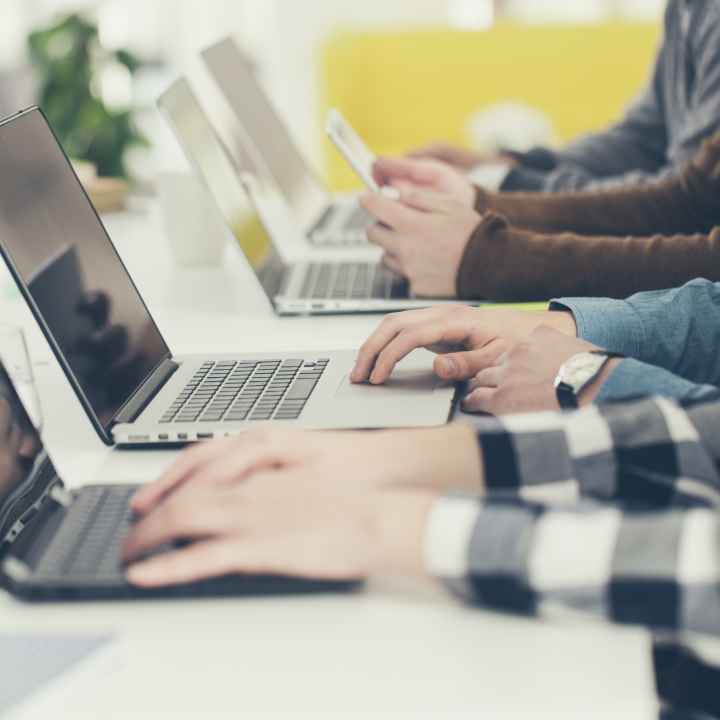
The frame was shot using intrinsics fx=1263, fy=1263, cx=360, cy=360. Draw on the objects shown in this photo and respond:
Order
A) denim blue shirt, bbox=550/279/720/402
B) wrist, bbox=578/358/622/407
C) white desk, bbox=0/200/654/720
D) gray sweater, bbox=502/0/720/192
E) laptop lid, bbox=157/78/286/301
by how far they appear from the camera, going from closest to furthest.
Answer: white desk, bbox=0/200/654/720
wrist, bbox=578/358/622/407
denim blue shirt, bbox=550/279/720/402
laptop lid, bbox=157/78/286/301
gray sweater, bbox=502/0/720/192

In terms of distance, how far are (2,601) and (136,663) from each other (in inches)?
4.7

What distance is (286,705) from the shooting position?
2.05ft

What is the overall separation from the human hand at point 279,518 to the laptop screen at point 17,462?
92 mm

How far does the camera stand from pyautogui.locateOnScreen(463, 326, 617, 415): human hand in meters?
0.98

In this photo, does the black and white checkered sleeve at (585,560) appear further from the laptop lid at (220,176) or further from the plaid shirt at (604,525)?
the laptop lid at (220,176)

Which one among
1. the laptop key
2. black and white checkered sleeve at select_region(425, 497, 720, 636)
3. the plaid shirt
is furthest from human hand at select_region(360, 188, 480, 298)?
black and white checkered sleeve at select_region(425, 497, 720, 636)

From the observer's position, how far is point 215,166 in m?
1.58

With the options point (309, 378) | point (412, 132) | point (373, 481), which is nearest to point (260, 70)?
point (412, 132)

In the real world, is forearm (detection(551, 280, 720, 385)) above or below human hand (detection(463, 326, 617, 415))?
below

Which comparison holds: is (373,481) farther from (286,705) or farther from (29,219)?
(29,219)

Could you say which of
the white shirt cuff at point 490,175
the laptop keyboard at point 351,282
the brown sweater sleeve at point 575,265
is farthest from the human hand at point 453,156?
the brown sweater sleeve at point 575,265

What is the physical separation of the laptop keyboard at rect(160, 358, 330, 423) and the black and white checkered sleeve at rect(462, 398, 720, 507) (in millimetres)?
280

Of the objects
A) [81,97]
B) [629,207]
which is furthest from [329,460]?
[81,97]

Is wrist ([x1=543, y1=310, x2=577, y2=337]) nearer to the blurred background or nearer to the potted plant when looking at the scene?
the blurred background
